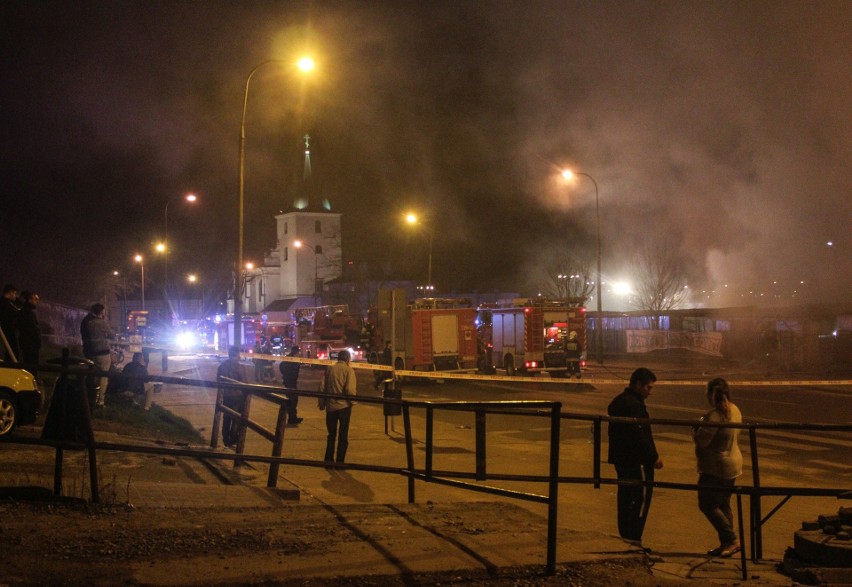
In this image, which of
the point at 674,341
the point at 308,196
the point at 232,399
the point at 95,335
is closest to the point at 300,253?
the point at 308,196

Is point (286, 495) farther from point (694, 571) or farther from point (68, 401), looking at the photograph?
point (694, 571)

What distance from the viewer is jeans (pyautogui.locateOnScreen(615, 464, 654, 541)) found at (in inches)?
280

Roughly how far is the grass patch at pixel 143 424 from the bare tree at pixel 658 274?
44.0m

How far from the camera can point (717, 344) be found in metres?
40.7

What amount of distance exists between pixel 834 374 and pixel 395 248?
7669 cm

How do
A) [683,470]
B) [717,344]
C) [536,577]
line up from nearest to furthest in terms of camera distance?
1. [536,577]
2. [683,470]
3. [717,344]

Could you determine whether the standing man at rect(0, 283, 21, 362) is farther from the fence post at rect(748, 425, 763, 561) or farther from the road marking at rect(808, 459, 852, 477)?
the road marking at rect(808, 459, 852, 477)

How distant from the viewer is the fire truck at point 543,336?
2920cm

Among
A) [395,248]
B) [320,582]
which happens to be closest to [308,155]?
[395,248]

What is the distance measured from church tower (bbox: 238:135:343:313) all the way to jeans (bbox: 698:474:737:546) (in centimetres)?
8438

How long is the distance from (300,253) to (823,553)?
8955 centimetres

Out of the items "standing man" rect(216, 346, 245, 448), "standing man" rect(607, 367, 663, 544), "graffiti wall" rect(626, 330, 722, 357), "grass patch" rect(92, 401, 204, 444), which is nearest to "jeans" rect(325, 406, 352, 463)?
"standing man" rect(216, 346, 245, 448)

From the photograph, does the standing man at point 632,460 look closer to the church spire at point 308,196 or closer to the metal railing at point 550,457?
the metal railing at point 550,457

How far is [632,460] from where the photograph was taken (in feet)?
23.6
